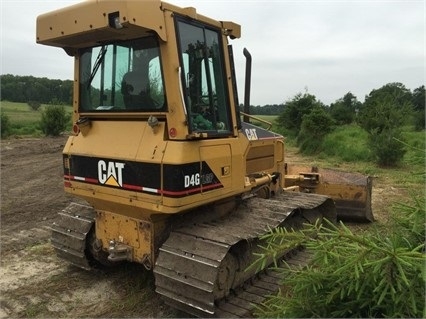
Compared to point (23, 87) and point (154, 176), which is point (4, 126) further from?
point (154, 176)

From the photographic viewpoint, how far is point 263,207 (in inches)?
189

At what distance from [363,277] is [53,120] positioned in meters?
24.4

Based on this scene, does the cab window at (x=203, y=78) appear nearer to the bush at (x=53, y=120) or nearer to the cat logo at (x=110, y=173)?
the cat logo at (x=110, y=173)

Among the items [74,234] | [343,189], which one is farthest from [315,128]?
[74,234]

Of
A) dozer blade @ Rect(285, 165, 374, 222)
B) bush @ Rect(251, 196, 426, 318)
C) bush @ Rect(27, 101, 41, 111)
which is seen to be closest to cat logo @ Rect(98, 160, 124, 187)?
bush @ Rect(251, 196, 426, 318)

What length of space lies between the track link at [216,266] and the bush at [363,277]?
114 cm

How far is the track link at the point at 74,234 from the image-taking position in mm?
4785

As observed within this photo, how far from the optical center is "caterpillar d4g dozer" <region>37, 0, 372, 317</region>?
141 inches

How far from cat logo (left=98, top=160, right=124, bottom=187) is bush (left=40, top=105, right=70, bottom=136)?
2122cm

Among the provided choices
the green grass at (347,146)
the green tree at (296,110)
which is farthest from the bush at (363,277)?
the green tree at (296,110)

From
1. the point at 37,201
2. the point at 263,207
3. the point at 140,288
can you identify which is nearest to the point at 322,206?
the point at 263,207

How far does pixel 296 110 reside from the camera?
2127 centimetres

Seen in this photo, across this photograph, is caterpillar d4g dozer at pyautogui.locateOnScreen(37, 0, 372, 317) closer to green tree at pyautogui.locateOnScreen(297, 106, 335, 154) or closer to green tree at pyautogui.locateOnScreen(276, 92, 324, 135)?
green tree at pyautogui.locateOnScreen(297, 106, 335, 154)

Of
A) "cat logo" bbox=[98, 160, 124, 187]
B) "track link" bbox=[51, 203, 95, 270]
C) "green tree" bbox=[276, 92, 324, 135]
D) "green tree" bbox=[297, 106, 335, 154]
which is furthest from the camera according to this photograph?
"green tree" bbox=[276, 92, 324, 135]
